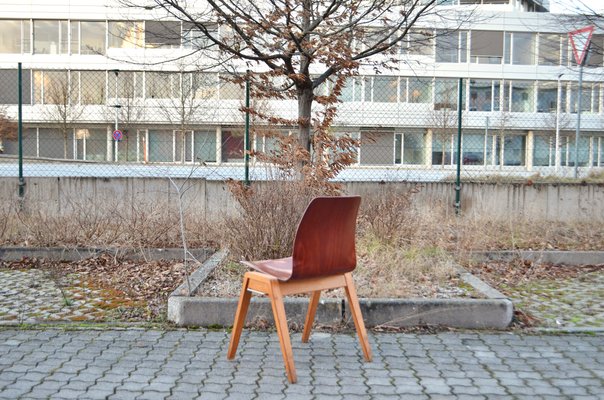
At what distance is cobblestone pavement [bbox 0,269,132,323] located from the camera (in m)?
5.20

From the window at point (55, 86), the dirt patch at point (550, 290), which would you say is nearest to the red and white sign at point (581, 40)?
the dirt patch at point (550, 290)

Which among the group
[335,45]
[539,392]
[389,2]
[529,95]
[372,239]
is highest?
[529,95]

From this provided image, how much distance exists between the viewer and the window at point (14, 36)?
41.1m

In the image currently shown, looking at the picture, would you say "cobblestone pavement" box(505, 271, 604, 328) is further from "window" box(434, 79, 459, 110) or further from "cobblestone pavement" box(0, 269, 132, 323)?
"window" box(434, 79, 459, 110)

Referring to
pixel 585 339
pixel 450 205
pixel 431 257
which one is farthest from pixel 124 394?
pixel 450 205

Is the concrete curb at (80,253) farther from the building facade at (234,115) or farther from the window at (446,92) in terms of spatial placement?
the window at (446,92)

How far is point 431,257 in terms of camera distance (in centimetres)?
686

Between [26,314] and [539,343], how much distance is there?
14.4ft

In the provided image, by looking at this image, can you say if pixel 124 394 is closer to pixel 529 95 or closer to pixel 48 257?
pixel 48 257

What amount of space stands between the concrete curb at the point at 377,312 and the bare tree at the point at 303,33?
380 cm

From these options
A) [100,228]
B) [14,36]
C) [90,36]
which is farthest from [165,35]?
[14,36]

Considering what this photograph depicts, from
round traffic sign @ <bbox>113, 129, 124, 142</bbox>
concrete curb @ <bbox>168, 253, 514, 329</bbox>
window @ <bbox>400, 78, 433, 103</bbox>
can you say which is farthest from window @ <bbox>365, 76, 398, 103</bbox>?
concrete curb @ <bbox>168, 253, 514, 329</bbox>

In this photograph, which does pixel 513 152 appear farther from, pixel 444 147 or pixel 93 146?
pixel 93 146

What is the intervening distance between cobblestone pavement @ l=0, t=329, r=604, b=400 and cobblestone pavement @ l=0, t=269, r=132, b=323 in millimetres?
459
